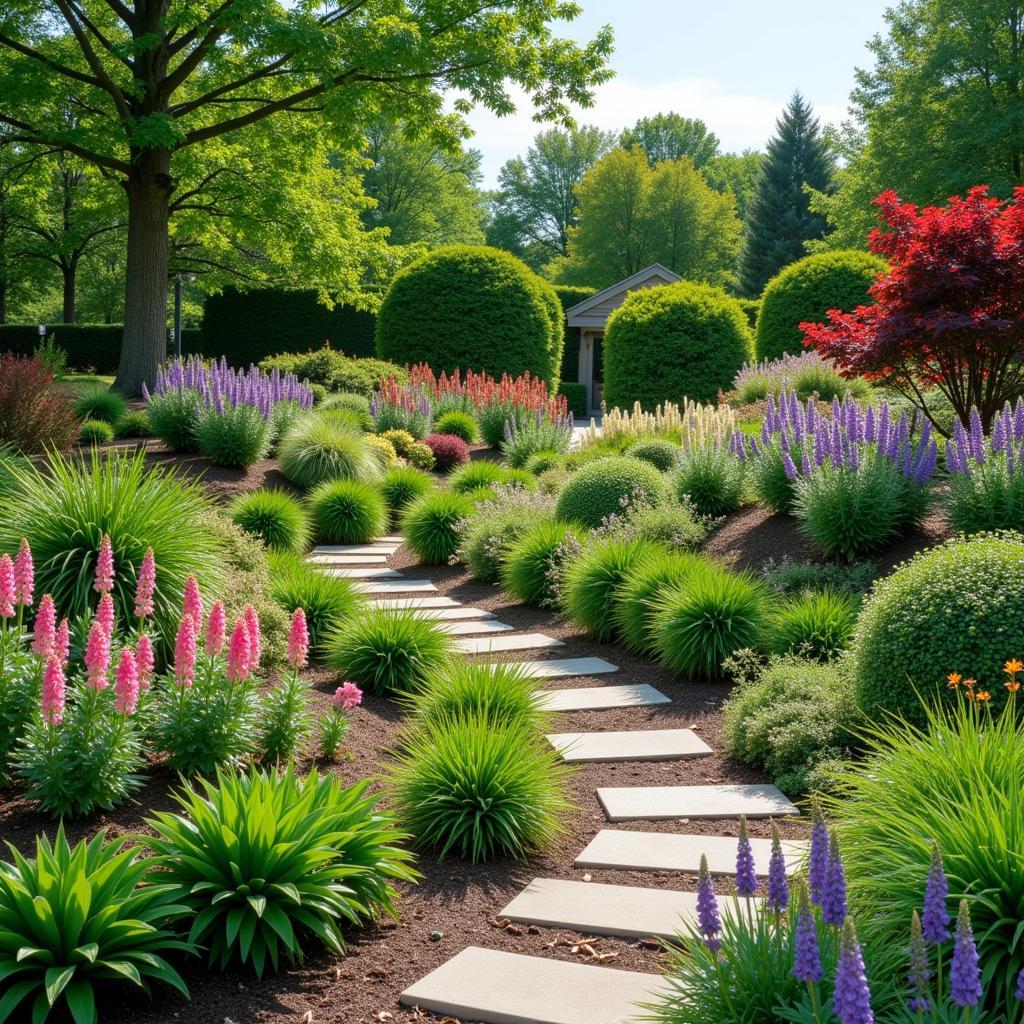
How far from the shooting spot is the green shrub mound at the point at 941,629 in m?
4.61

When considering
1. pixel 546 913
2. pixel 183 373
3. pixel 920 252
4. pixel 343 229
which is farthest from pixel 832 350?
pixel 343 229

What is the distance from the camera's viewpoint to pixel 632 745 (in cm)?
564

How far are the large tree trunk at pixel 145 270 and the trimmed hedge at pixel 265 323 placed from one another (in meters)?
12.4

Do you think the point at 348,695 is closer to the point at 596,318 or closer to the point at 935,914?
the point at 935,914

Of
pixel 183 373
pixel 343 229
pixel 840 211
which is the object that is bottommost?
pixel 183 373

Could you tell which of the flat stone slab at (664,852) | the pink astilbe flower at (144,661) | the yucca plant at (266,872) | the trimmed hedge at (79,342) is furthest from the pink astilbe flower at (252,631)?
the trimmed hedge at (79,342)

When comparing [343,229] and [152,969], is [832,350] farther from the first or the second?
[343,229]

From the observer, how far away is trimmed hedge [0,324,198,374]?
3166 centimetres

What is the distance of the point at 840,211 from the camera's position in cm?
2989

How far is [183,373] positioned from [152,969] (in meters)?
11.9

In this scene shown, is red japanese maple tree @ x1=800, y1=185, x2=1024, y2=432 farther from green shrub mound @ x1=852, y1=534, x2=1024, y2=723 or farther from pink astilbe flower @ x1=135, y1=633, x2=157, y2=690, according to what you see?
pink astilbe flower @ x1=135, y1=633, x2=157, y2=690

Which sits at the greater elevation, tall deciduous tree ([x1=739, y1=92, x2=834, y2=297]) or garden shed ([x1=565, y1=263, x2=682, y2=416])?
tall deciduous tree ([x1=739, y1=92, x2=834, y2=297])

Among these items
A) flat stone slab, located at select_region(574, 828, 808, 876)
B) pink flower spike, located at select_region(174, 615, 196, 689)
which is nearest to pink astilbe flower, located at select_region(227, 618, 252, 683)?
pink flower spike, located at select_region(174, 615, 196, 689)

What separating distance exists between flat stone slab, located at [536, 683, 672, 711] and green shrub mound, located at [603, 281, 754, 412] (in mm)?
12542
